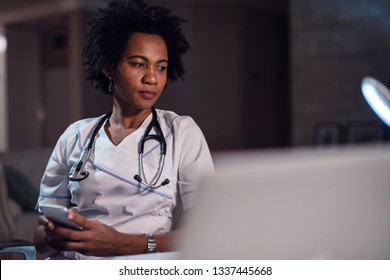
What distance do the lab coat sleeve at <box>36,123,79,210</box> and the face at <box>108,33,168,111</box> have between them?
0.13m

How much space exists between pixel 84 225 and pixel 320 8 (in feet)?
10.2

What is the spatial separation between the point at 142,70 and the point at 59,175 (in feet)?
0.83

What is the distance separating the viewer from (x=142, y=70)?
0.94 metres

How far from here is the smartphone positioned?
68cm

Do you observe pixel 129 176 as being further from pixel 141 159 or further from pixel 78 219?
pixel 78 219

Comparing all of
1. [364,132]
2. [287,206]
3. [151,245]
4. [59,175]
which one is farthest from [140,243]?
[364,132]

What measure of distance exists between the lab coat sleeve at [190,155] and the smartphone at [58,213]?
9.1 inches

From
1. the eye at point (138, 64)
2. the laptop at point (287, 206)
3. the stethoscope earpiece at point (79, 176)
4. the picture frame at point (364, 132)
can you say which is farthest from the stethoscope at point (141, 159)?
the picture frame at point (364, 132)

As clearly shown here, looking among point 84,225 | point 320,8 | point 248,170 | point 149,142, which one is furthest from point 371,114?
point 248,170

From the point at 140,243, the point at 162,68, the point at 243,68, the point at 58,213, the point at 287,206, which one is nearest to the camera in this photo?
the point at 287,206

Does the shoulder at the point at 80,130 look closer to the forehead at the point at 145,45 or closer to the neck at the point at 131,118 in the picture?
the neck at the point at 131,118

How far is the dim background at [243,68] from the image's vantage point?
343 cm

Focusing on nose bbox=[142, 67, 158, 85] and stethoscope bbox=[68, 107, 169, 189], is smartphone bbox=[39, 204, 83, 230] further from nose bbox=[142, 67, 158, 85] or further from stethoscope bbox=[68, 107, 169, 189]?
nose bbox=[142, 67, 158, 85]

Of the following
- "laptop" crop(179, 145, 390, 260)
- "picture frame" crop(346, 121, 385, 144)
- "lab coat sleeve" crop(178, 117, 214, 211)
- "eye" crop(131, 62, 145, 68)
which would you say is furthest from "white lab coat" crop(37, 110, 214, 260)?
"picture frame" crop(346, 121, 385, 144)
